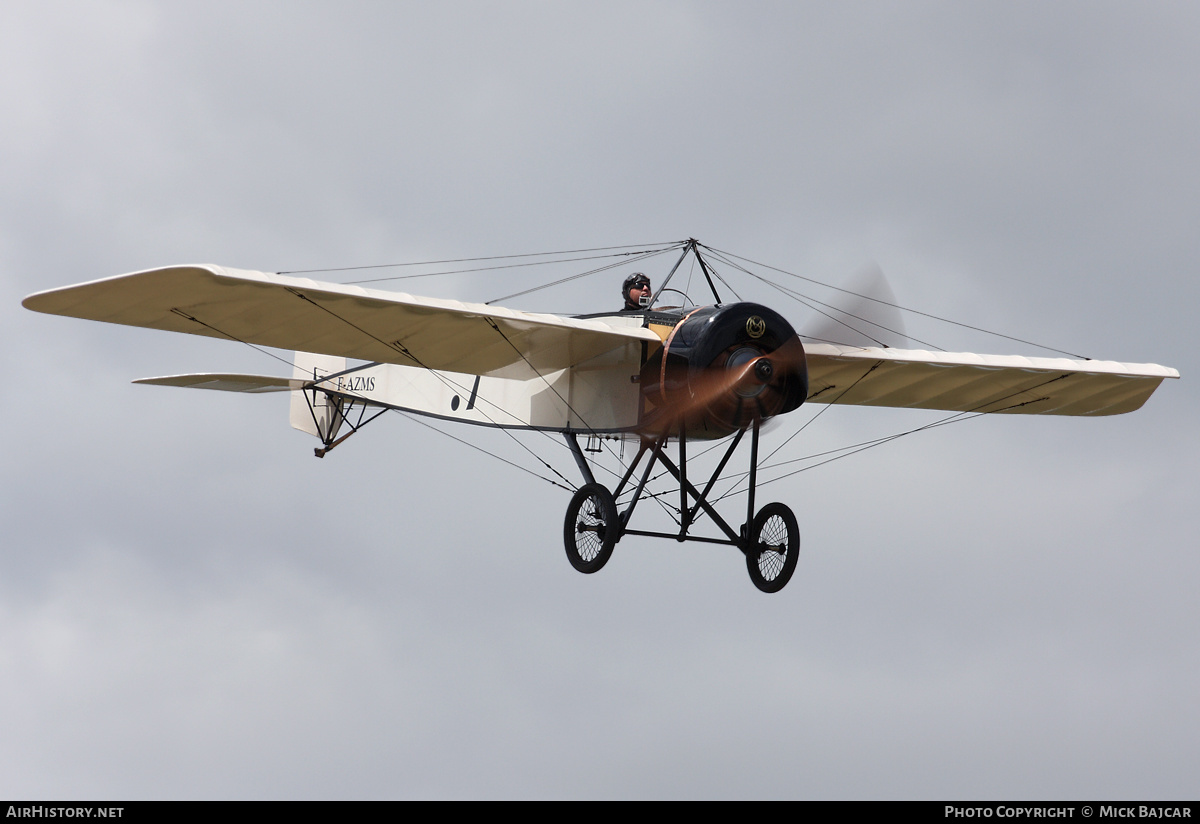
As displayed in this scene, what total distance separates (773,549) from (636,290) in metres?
3.53

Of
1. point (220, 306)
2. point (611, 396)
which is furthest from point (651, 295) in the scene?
point (220, 306)

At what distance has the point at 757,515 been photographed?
1697 centimetres

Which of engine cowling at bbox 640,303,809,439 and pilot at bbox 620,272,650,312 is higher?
pilot at bbox 620,272,650,312

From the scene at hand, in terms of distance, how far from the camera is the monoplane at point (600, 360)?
49.3 ft

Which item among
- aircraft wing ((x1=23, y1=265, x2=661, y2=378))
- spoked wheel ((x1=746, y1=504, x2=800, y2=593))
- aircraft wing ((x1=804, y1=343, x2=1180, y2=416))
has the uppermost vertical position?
aircraft wing ((x1=23, y1=265, x2=661, y2=378))

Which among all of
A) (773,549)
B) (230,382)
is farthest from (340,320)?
(230,382)

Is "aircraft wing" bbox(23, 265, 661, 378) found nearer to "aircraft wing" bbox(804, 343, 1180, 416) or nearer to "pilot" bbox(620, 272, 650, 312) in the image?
"pilot" bbox(620, 272, 650, 312)

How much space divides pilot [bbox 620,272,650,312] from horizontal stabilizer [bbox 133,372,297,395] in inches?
267

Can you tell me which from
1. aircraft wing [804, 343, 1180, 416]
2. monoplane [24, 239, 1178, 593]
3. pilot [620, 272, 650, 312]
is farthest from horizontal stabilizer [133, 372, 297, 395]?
aircraft wing [804, 343, 1180, 416]

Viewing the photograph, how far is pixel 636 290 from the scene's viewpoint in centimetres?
1814

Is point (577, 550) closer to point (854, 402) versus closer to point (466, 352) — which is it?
point (466, 352)

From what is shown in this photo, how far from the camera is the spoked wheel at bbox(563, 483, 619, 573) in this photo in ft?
54.0

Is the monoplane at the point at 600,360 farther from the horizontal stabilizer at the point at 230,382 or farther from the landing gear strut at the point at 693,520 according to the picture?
the horizontal stabilizer at the point at 230,382

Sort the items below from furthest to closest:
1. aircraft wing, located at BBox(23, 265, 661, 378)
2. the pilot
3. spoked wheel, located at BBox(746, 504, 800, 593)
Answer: the pilot, spoked wheel, located at BBox(746, 504, 800, 593), aircraft wing, located at BBox(23, 265, 661, 378)
